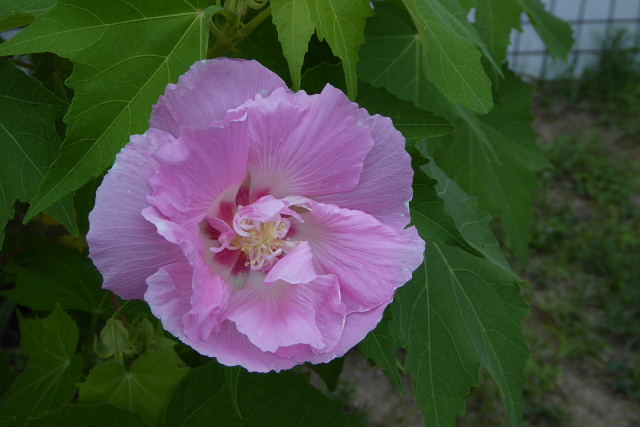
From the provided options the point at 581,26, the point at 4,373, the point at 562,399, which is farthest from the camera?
the point at 581,26

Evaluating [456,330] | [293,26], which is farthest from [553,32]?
[293,26]

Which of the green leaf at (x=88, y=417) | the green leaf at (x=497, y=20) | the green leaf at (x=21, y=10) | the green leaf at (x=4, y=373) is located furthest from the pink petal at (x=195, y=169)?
the green leaf at (x=4, y=373)

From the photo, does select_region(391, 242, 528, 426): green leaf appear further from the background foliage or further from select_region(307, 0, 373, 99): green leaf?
select_region(307, 0, 373, 99): green leaf

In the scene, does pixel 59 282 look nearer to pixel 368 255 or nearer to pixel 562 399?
pixel 368 255

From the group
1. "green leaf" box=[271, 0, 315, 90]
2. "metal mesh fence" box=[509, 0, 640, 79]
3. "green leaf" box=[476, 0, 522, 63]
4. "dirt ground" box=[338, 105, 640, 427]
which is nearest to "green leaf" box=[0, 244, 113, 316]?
"green leaf" box=[271, 0, 315, 90]

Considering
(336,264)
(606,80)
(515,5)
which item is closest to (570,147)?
(606,80)

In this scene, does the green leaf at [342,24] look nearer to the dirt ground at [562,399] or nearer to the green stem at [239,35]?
the green stem at [239,35]
